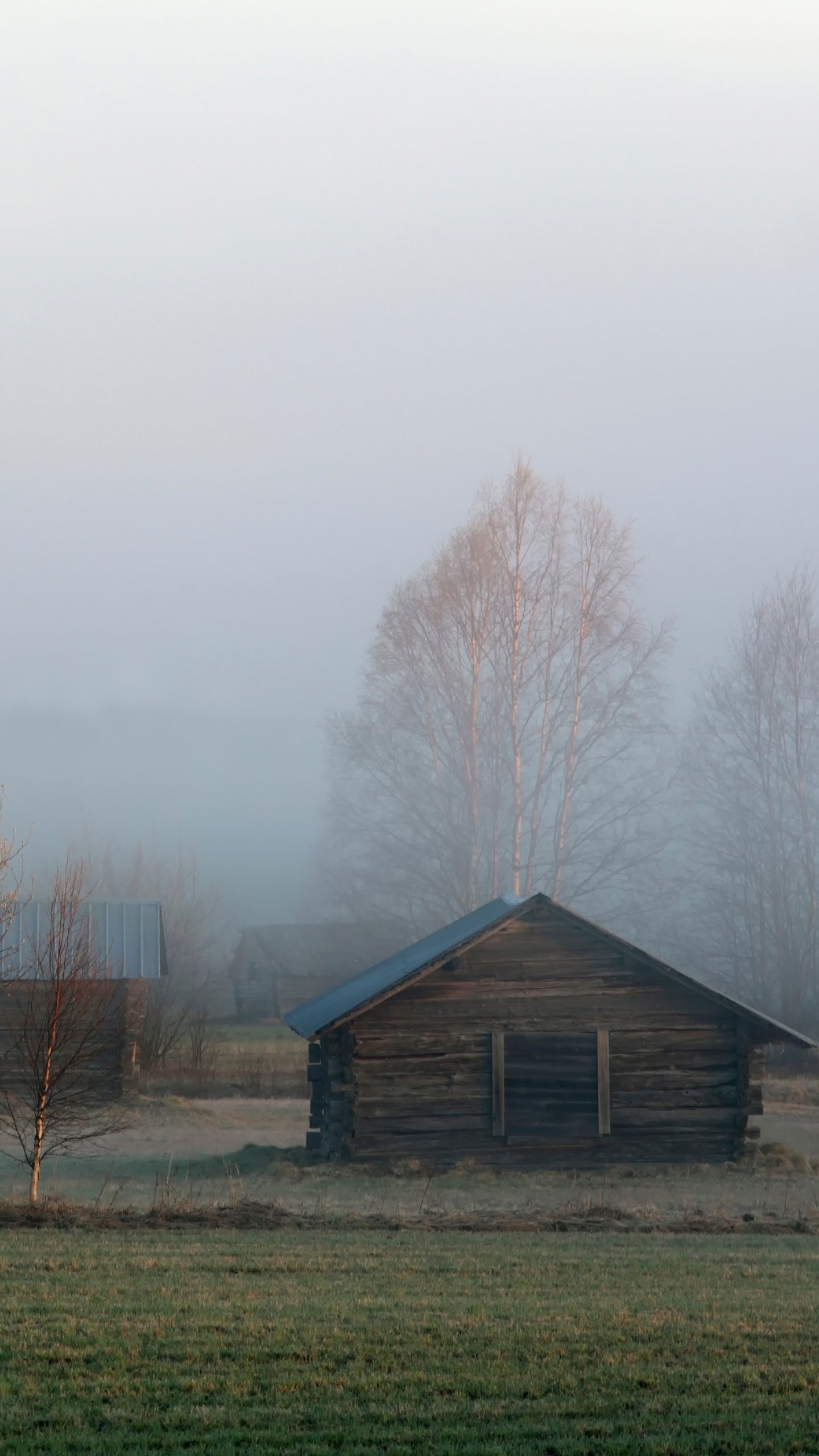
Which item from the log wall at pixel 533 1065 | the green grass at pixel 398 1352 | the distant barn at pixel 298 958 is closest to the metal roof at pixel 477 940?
the log wall at pixel 533 1065

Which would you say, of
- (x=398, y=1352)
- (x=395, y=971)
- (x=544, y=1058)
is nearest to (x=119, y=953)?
(x=395, y=971)

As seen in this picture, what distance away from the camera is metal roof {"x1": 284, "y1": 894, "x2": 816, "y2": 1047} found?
23859 millimetres

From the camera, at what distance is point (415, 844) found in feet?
146

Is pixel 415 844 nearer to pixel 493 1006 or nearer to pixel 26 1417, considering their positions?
pixel 493 1006

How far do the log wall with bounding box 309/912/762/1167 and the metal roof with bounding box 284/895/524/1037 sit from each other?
1.65 feet

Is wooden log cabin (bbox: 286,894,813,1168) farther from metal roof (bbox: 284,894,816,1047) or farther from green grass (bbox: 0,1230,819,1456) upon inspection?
green grass (bbox: 0,1230,819,1456)

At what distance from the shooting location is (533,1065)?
24.8 meters

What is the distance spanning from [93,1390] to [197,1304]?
2.30 meters

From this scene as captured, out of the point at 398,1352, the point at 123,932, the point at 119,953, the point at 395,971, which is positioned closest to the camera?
the point at 398,1352

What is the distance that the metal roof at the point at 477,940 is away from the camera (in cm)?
2386

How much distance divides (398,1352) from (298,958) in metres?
64.3

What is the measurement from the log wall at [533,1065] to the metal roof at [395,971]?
0.50 m

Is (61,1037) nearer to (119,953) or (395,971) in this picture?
(395,971)

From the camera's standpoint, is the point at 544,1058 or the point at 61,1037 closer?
the point at 61,1037
